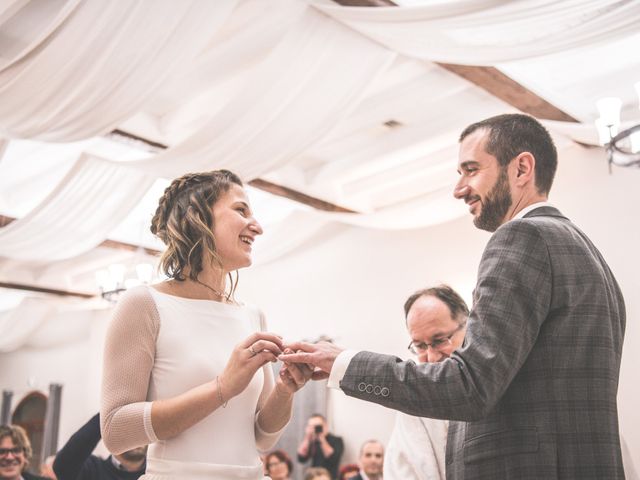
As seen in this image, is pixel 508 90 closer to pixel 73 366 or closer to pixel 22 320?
pixel 22 320

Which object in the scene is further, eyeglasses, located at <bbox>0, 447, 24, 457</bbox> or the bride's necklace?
eyeglasses, located at <bbox>0, 447, 24, 457</bbox>

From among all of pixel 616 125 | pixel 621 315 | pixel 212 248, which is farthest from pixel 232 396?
pixel 616 125

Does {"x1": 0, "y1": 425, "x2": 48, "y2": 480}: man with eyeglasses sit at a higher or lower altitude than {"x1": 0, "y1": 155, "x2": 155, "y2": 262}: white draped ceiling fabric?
lower

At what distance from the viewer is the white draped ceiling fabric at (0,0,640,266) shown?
3.94m

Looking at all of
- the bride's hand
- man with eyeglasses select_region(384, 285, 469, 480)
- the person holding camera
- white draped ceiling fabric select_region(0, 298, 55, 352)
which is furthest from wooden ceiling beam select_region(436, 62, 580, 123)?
white draped ceiling fabric select_region(0, 298, 55, 352)

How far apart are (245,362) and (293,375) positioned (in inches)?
6.9

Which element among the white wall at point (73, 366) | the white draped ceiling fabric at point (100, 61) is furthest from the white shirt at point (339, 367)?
the white wall at point (73, 366)

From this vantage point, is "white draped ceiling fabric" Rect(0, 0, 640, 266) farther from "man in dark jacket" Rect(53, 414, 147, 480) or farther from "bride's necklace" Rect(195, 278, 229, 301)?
"bride's necklace" Rect(195, 278, 229, 301)

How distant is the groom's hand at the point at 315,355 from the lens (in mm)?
1611

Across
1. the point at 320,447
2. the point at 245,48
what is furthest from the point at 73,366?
the point at 245,48

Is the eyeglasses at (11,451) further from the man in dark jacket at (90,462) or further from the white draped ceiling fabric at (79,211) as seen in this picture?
the white draped ceiling fabric at (79,211)

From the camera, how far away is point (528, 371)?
146 cm

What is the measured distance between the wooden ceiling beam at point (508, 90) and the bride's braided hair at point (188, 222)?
150 inches

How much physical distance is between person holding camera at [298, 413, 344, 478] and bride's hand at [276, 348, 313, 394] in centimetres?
660
